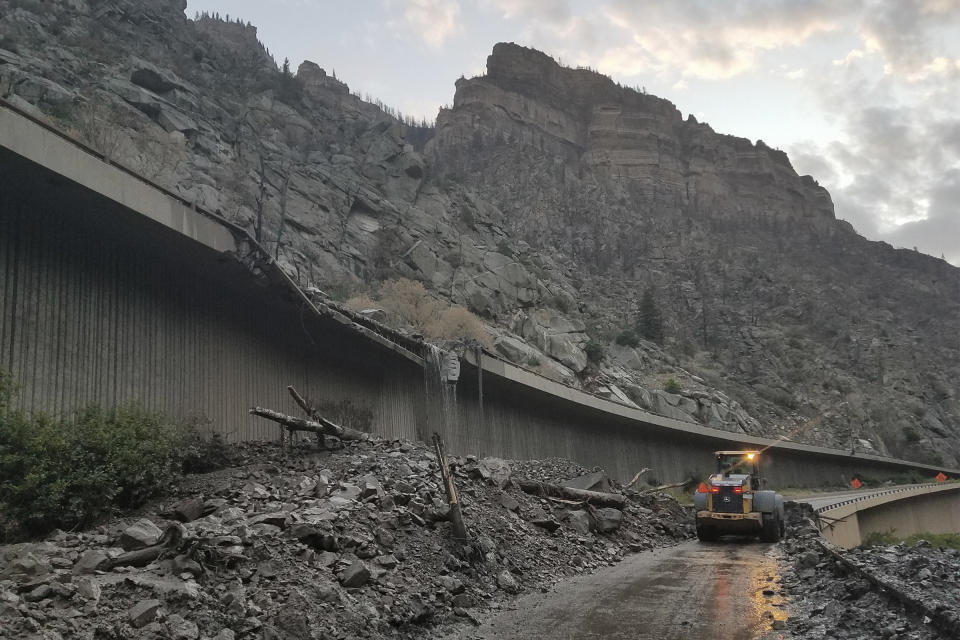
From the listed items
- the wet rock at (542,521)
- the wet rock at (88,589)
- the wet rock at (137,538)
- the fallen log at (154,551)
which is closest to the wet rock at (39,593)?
the wet rock at (88,589)

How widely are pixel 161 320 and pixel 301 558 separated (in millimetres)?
8007

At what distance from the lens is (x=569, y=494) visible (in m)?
18.7

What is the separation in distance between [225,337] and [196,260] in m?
2.07

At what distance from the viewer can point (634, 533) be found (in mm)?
18656

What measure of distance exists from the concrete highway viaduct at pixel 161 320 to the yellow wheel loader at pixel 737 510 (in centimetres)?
906

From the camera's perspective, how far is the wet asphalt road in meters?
8.70

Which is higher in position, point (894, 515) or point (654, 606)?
point (654, 606)

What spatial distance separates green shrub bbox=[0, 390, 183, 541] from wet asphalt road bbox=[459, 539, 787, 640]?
18.3 ft

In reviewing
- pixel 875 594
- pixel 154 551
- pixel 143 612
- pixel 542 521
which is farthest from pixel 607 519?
pixel 143 612

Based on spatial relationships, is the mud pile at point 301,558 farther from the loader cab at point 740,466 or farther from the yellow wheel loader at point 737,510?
the loader cab at point 740,466

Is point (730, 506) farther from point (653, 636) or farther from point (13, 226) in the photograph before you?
point (13, 226)

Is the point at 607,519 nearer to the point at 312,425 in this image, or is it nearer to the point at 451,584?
the point at 312,425

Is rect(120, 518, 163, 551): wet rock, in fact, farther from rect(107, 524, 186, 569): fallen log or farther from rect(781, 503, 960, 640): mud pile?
rect(781, 503, 960, 640): mud pile

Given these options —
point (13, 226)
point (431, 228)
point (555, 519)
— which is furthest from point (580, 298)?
point (13, 226)
